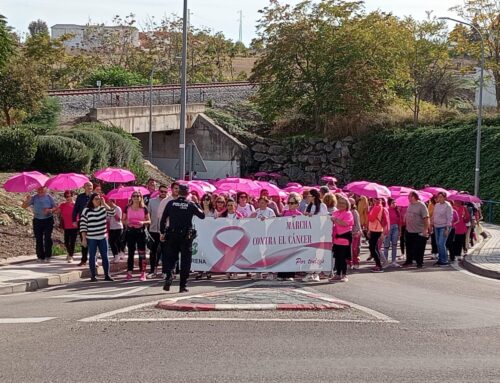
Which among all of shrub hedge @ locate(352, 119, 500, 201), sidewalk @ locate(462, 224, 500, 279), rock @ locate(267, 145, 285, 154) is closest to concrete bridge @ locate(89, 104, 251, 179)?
rock @ locate(267, 145, 285, 154)

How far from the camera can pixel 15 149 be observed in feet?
89.7

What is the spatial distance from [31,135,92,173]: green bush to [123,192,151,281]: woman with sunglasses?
1299 centimetres

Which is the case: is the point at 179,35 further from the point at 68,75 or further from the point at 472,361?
the point at 472,361

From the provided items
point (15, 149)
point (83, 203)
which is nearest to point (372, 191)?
point (83, 203)

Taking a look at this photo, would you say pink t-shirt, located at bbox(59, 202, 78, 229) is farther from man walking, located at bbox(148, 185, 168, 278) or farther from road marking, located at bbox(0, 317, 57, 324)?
road marking, located at bbox(0, 317, 57, 324)

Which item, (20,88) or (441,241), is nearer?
(441,241)

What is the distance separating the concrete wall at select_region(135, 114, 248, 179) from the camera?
5041 centimetres

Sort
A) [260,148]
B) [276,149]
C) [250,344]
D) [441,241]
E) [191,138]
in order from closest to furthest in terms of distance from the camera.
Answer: [250,344], [441,241], [276,149], [260,148], [191,138]

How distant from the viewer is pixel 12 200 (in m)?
23.5

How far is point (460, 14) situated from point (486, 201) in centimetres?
1673

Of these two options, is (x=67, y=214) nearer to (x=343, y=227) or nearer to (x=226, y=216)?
(x=226, y=216)

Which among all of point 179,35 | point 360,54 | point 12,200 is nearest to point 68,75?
point 179,35

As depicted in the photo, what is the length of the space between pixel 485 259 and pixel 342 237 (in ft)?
21.9

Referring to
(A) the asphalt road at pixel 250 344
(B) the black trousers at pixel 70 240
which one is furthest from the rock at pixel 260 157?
(A) the asphalt road at pixel 250 344
